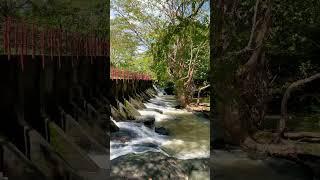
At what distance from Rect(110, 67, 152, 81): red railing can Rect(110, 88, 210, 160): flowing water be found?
1.03 m

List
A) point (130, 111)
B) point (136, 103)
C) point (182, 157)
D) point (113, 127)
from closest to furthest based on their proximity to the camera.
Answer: point (182, 157) < point (113, 127) < point (130, 111) < point (136, 103)

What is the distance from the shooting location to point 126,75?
1505 cm

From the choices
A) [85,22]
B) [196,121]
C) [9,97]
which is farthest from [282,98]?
[85,22]

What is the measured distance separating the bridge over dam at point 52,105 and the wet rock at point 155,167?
359 mm

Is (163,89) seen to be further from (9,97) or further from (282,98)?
(9,97)

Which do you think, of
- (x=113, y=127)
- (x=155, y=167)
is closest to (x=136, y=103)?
Result: (x=113, y=127)

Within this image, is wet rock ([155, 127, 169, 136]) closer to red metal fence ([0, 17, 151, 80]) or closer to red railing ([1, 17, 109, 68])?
red metal fence ([0, 17, 151, 80])

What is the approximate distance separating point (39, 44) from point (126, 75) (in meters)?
5.35

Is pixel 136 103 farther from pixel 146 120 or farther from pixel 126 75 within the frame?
pixel 146 120

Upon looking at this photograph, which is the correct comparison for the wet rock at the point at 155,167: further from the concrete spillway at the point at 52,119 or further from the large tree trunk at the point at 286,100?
the large tree trunk at the point at 286,100

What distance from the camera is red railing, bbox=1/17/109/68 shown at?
7.89 m

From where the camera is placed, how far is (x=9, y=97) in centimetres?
741

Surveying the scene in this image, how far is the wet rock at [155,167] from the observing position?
29.7 feet

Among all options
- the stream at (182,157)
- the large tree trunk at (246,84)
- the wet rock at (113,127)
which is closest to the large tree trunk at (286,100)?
the large tree trunk at (246,84)
